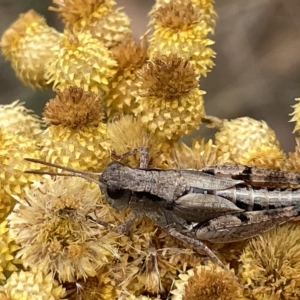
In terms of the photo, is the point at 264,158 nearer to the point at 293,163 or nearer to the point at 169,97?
the point at 293,163

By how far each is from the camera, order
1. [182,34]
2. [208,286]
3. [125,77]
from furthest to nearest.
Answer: [125,77]
[182,34]
[208,286]

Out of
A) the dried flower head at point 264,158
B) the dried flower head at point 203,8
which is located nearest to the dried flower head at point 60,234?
the dried flower head at point 264,158

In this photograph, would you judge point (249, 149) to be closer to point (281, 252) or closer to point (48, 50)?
point (281, 252)

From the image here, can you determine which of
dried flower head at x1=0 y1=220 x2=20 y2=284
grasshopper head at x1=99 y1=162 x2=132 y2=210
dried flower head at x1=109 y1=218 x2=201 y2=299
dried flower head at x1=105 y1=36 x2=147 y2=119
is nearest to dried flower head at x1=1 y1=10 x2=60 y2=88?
dried flower head at x1=105 y1=36 x2=147 y2=119

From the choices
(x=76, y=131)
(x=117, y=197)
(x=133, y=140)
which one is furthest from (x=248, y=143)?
(x=76, y=131)

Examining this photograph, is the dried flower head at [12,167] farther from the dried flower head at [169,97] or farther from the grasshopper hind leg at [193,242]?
the grasshopper hind leg at [193,242]

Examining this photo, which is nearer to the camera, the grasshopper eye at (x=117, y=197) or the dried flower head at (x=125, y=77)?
the grasshopper eye at (x=117, y=197)
